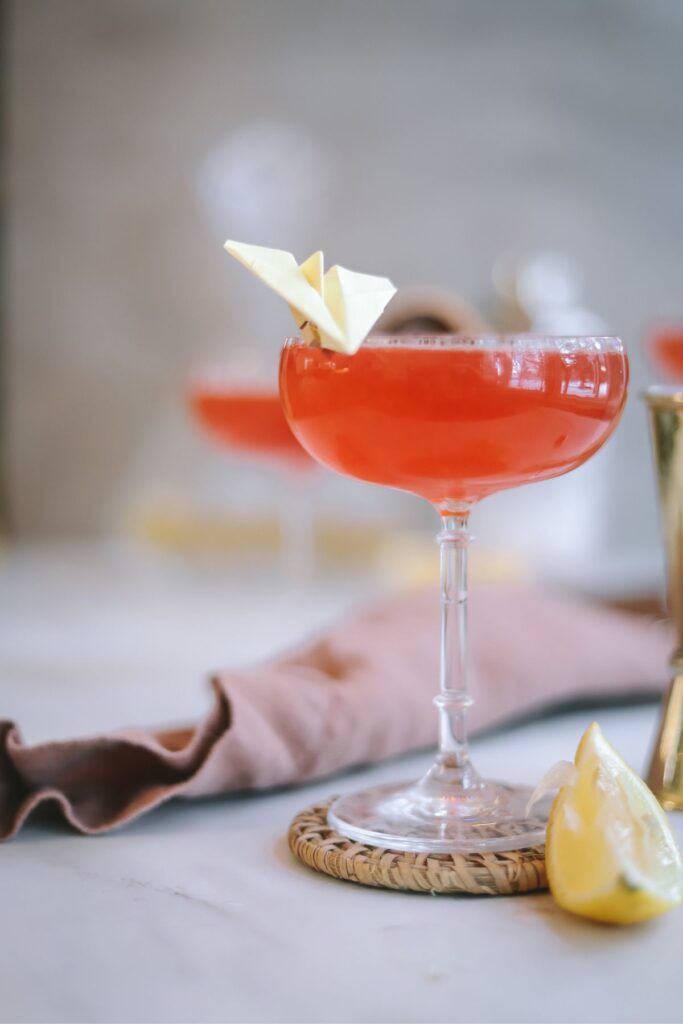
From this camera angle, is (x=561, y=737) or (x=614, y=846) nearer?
(x=614, y=846)

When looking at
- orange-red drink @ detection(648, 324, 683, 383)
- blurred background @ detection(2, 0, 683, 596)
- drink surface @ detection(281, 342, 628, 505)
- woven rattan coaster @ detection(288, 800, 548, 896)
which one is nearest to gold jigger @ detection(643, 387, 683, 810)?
drink surface @ detection(281, 342, 628, 505)

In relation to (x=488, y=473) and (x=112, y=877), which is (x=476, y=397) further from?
(x=112, y=877)

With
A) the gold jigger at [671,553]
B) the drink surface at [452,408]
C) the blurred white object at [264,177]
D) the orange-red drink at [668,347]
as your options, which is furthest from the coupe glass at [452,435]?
the blurred white object at [264,177]

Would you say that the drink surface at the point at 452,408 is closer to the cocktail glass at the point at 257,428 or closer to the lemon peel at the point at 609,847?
the lemon peel at the point at 609,847

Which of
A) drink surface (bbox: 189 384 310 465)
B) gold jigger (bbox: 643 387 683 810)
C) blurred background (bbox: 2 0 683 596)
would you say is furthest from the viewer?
blurred background (bbox: 2 0 683 596)

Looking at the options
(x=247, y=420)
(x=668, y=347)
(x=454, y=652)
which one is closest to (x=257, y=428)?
(x=247, y=420)

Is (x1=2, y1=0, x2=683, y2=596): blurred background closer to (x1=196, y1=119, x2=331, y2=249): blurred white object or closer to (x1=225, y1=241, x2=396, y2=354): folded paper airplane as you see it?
(x1=196, y1=119, x2=331, y2=249): blurred white object

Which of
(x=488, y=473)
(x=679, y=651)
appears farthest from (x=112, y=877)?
(x=679, y=651)

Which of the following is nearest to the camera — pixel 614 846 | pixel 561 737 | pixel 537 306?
pixel 614 846
